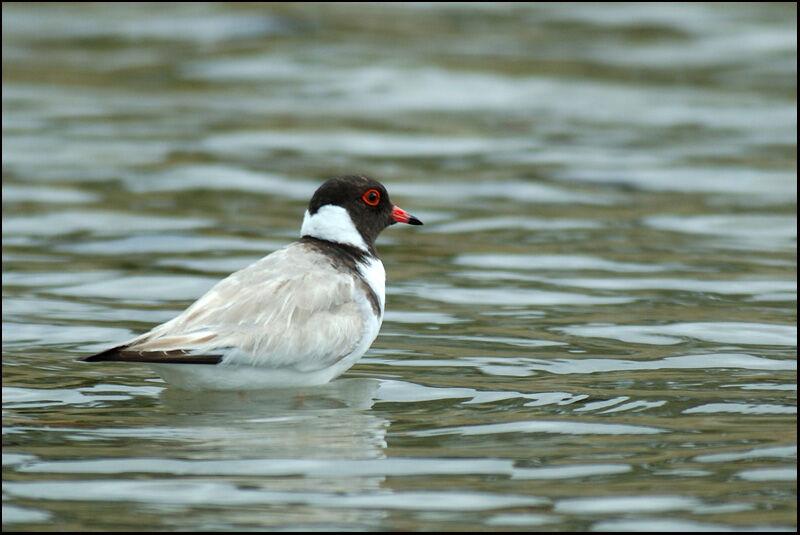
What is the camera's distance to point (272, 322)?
8547 mm

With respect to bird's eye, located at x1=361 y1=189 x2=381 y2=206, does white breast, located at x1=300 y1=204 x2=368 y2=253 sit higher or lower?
lower

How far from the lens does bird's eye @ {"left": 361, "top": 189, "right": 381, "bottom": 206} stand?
9938mm

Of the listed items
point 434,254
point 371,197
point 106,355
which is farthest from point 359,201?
point 434,254

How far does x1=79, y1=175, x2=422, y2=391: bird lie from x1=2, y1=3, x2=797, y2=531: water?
0.75ft

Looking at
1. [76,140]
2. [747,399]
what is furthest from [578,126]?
[747,399]

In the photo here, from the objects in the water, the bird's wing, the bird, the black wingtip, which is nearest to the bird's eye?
the bird

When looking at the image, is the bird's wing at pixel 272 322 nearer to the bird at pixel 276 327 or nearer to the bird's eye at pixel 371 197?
the bird at pixel 276 327

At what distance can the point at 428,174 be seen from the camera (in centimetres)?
1733

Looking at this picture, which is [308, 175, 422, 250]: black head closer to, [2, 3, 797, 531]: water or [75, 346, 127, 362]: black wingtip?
[2, 3, 797, 531]: water

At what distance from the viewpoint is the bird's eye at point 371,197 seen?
9938 millimetres

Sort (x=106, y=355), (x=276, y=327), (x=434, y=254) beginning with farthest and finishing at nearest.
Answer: (x=434, y=254), (x=276, y=327), (x=106, y=355)

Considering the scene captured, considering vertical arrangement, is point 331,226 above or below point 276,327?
above

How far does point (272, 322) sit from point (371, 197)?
1.74 meters

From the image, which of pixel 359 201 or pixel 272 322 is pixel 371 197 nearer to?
pixel 359 201
